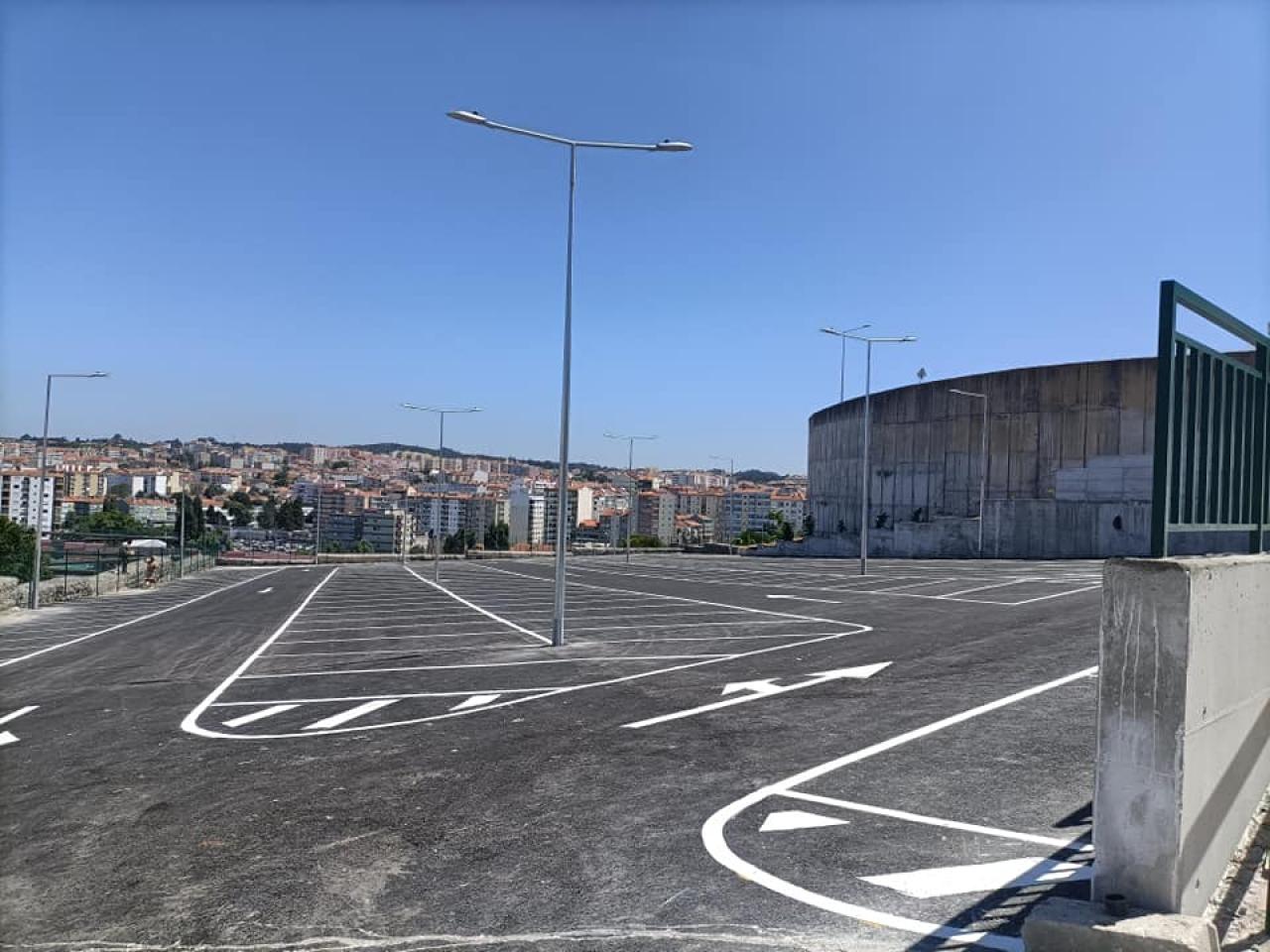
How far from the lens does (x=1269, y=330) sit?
6422 mm

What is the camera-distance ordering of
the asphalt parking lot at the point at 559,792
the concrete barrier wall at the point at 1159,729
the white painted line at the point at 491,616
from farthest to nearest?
the white painted line at the point at 491,616 < the asphalt parking lot at the point at 559,792 < the concrete barrier wall at the point at 1159,729

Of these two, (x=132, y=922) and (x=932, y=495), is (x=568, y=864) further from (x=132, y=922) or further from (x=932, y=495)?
(x=932, y=495)

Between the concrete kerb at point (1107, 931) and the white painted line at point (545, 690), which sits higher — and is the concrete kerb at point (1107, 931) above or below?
above

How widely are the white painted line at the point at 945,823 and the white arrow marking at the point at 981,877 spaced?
348 mm

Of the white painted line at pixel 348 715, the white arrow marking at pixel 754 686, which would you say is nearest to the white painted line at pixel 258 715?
the white painted line at pixel 348 715

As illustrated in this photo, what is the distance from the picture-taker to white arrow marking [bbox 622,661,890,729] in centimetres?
1003

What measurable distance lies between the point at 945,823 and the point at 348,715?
6696mm

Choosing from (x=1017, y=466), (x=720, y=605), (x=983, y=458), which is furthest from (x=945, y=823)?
(x=1017, y=466)

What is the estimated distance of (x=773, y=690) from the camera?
453 inches

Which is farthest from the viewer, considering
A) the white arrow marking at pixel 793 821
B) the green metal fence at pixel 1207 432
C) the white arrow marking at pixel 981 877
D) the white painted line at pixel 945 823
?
the white arrow marking at pixel 793 821

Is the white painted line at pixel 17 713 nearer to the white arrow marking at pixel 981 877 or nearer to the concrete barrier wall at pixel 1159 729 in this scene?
the white arrow marking at pixel 981 877

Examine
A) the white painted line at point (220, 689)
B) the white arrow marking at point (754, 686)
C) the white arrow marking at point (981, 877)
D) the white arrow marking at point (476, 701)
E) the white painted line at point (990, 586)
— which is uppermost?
the white painted line at point (990, 586)

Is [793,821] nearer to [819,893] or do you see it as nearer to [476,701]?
[819,893]

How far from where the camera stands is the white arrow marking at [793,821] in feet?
21.0
